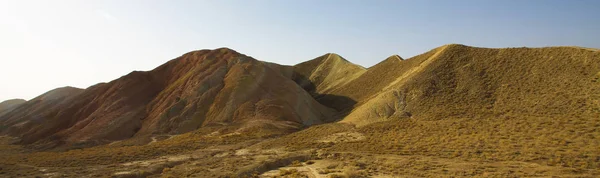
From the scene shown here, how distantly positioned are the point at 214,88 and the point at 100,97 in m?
18.6

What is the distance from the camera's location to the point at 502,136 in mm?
28188

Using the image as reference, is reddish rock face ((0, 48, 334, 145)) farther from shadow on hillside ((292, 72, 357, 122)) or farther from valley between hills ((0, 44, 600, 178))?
shadow on hillside ((292, 72, 357, 122))

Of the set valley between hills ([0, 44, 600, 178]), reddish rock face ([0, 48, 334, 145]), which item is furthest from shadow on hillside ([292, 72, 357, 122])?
reddish rock face ([0, 48, 334, 145])

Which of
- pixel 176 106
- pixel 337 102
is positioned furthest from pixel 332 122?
pixel 176 106

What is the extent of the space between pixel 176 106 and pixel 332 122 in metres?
20.8

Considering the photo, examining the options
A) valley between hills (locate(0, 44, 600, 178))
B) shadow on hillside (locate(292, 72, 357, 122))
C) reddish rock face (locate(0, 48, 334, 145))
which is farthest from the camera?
shadow on hillside (locate(292, 72, 357, 122))

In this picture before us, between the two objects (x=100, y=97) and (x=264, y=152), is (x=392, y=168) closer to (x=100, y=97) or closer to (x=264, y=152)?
(x=264, y=152)

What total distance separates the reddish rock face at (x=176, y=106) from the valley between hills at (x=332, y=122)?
0.77ft

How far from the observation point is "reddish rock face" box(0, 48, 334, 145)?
144 ft

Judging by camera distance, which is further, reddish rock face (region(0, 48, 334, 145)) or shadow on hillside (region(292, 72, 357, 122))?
shadow on hillside (region(292, 72, 357, 122))

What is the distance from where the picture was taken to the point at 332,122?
1730 inches

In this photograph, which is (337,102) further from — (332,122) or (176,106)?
(176,106)

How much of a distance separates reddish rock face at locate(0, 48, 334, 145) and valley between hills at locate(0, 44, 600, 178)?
9.2 inches

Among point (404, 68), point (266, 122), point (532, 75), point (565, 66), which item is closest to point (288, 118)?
point (266, 122)
